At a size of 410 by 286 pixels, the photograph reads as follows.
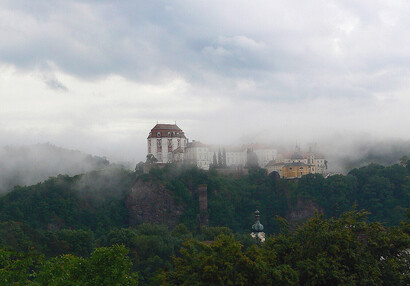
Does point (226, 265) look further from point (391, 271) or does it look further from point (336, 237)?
point (391, 271)

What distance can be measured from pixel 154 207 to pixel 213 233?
2903cm

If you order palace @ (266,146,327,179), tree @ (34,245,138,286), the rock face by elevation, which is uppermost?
palace @ (266,146,327,179)

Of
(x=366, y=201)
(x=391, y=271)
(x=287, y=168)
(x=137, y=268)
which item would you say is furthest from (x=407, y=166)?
(x=391, y=271)

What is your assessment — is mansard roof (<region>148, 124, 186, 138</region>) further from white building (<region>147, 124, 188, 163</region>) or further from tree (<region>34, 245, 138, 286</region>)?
tree (<region>34, 245, 138, 286</region>)

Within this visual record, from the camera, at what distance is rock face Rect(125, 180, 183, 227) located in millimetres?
130875

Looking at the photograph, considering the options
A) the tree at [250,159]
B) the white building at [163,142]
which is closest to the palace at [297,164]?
the tree at [250,159]

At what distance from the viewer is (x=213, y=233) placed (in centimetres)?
10500

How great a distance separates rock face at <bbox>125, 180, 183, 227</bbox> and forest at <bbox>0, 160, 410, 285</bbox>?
4.27 feet

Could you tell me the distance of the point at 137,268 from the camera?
296ft

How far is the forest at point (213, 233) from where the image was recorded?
36719 mm

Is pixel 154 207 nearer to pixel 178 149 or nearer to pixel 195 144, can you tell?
pixel 178 149

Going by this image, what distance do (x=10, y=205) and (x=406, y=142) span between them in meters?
113

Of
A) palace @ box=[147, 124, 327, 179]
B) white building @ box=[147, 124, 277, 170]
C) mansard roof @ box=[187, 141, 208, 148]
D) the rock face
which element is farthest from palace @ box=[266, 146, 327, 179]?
the rock face

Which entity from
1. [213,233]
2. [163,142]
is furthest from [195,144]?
[213,233]
